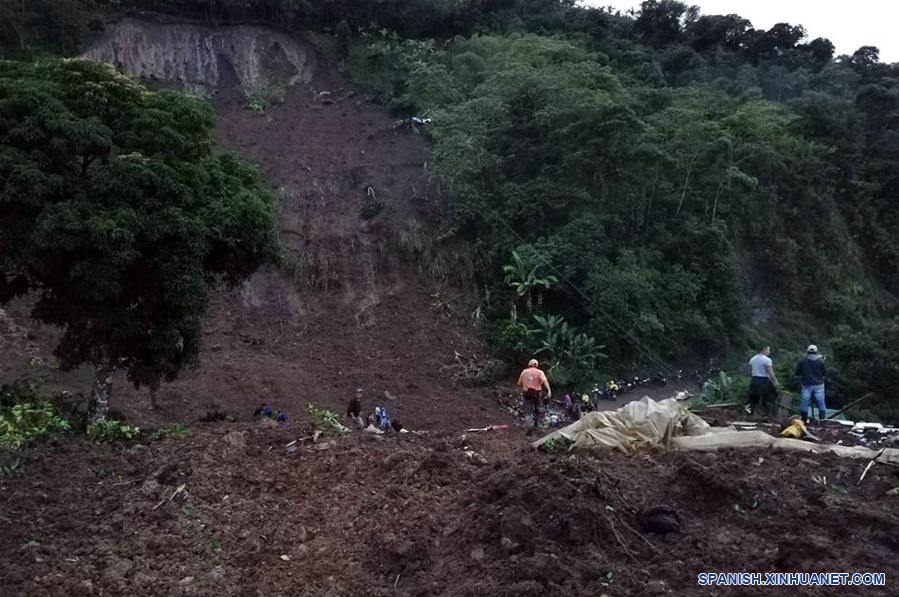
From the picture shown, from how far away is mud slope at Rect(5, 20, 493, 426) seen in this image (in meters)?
16.8

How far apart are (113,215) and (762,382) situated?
29.6 feet

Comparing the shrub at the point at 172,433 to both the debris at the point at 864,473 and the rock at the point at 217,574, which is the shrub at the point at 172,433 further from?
the debris at the point at 864,473

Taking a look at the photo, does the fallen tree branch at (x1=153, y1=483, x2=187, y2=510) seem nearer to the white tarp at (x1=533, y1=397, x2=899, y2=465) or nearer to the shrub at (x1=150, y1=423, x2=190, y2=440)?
the shrub at (x1=150, y1=423, x2=190, y2=440)

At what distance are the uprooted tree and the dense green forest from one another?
10692 millimetres

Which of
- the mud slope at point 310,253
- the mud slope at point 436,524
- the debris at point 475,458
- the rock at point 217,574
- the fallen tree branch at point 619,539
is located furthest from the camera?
the mud slope at point 310,253

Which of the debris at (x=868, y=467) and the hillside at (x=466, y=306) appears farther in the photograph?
the debris at (x=868, y=467)

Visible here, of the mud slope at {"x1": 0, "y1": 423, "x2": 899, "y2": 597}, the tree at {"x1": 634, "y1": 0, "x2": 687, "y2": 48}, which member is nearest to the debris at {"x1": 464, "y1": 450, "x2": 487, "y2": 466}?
the mud slope at {"x1": 0, "y1": 423, "x2": 899, "y2": 597}

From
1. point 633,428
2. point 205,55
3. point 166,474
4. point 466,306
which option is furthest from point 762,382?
point 205,55

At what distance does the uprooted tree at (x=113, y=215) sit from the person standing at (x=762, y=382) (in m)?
7.26

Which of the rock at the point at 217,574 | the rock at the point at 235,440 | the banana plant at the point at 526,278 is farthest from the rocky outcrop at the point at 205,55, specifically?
the rock at the point at 217,574

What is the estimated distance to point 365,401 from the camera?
17.0m

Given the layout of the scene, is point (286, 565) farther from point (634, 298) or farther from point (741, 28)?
point (741, 28)

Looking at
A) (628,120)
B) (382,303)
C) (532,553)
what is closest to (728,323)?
(628,120)

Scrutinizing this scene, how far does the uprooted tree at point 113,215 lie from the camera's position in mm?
9109
